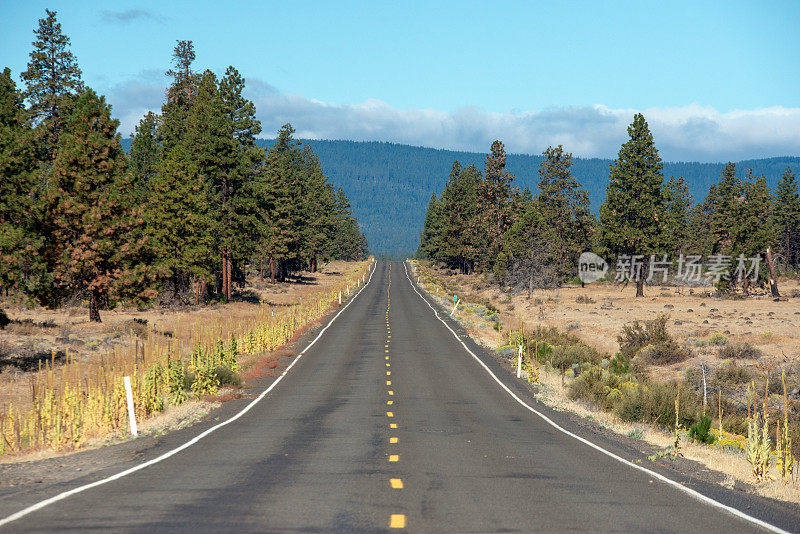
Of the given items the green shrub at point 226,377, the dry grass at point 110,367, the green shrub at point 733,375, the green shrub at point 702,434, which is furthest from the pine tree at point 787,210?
the green shrub at point 226,377

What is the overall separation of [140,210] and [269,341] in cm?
982

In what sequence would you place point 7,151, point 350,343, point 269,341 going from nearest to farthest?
point 7,151 → point 269,341 → point 350,343

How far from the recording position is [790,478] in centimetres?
1061

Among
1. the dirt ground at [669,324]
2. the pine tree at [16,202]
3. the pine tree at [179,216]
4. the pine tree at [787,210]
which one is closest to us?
the dirt ground at [669,324]

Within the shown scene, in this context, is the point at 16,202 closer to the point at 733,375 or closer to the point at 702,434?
the point at 702,434

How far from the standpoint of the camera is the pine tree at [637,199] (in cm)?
6544

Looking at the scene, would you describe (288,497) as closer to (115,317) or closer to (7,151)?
(7,151)

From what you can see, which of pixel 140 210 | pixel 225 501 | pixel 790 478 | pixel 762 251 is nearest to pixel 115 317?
pixel 140 210

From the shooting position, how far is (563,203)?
83312mm

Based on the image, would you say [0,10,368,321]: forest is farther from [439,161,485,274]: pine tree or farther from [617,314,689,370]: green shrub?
[439,161,485,274]: pine tree

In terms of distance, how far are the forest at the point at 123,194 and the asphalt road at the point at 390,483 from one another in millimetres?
14041

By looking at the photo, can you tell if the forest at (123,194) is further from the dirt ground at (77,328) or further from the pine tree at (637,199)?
the pine tree at (637,199)

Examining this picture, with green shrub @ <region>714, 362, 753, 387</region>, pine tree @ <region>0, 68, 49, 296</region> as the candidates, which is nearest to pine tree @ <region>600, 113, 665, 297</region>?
green shrub @ <region>714, 362, 753, 387</region>

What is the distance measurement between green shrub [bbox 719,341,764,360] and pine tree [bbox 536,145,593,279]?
47.6 m
